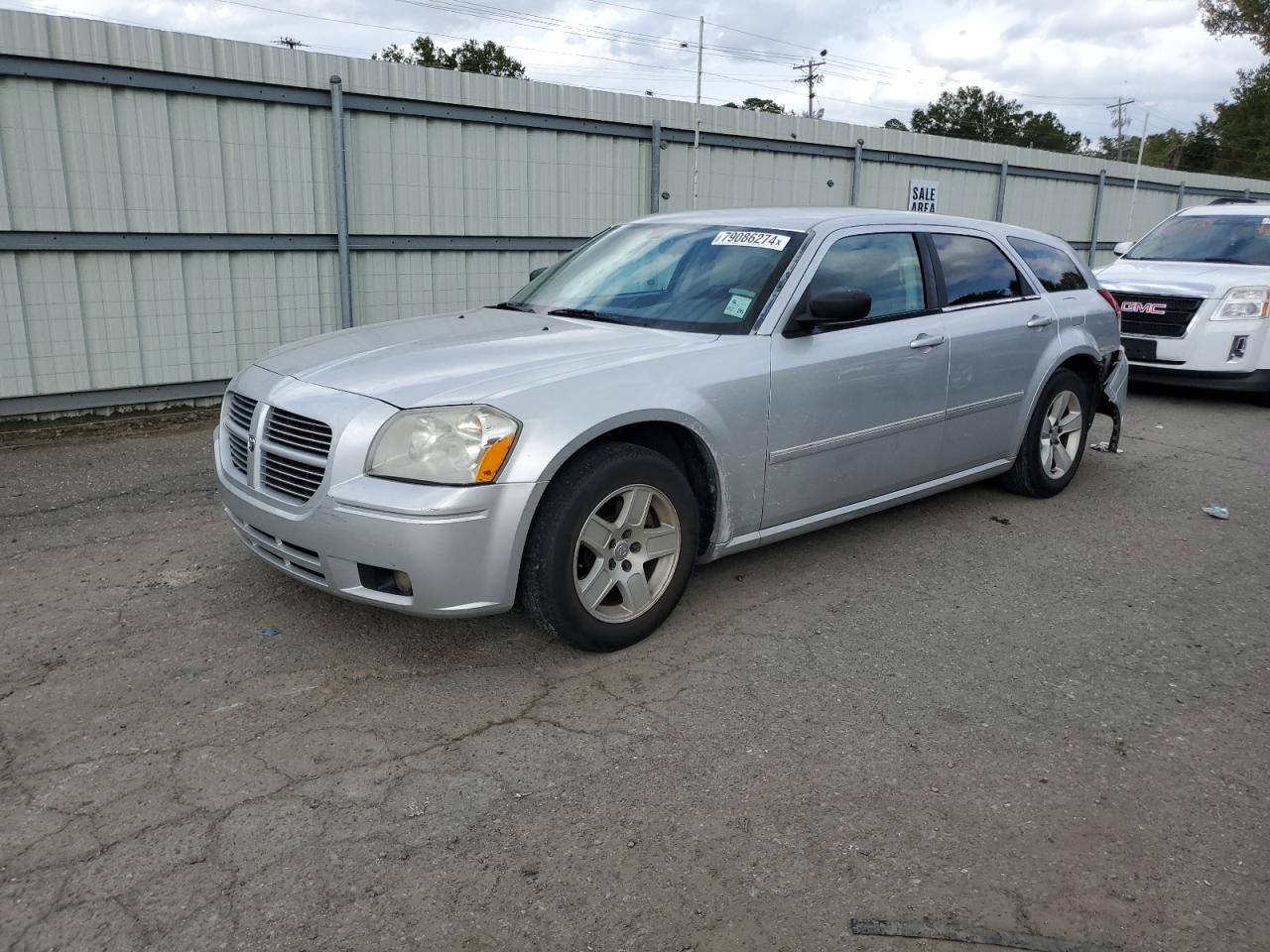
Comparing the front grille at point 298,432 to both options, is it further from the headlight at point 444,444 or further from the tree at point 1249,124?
the tree at point 1249,124

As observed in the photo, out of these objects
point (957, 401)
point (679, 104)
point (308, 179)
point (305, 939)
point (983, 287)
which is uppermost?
point (679, 104)

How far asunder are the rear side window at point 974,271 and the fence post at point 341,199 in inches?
199

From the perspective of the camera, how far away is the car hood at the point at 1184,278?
30.0ft

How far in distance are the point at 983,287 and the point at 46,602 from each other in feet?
15.6

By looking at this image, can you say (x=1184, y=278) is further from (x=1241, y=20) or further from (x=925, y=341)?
(x=1241, y=20)

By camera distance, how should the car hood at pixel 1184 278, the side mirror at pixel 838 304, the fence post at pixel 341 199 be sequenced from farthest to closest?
the car hood at pixel 1184 278
the fence post at pixel 341 199
the side mirror at pixel 838 304

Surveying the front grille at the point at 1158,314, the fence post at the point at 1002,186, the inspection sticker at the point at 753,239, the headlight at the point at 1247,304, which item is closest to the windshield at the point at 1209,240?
the headlight at the point at 1247,304

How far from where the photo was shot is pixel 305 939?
2330 mm

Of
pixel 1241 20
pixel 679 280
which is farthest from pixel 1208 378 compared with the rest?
pixel 1241 20

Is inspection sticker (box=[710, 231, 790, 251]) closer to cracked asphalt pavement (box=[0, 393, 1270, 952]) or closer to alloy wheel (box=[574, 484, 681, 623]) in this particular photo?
alloy wheel (box=[574, 484, 681, 623])

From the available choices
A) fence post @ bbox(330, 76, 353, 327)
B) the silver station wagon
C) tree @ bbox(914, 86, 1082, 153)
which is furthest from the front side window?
tree @ bbox(914, 86, 1082, 153)

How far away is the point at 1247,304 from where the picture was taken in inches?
356

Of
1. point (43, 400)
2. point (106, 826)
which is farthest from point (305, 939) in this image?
point (43, 400)

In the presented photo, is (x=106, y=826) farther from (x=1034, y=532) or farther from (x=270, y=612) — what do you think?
(x=1034, y=532)
